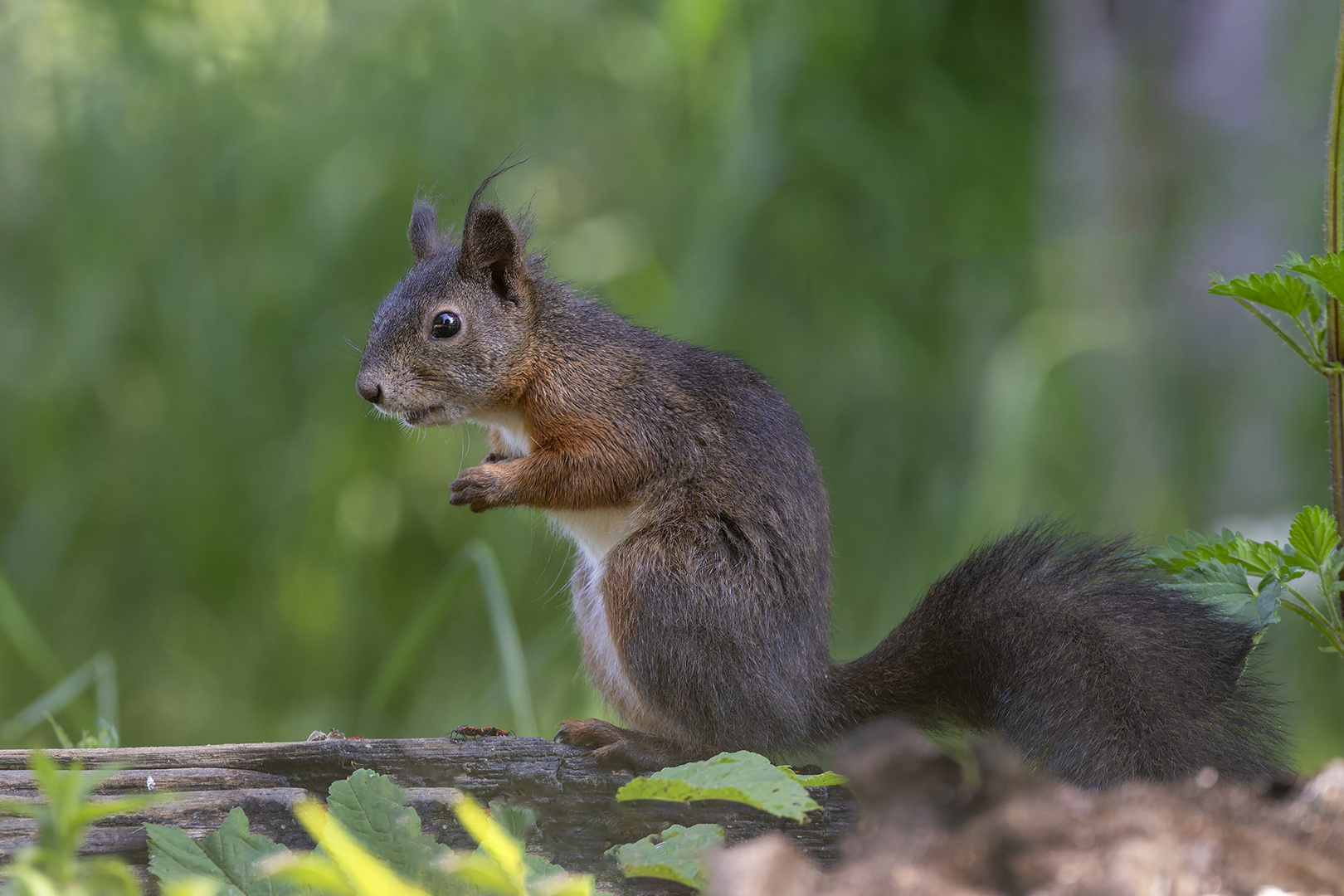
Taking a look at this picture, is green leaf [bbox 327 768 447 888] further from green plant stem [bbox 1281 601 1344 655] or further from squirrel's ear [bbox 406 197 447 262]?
squirrel's ear [bbox 406 197 447 262]

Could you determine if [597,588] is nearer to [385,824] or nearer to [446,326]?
[446,326]

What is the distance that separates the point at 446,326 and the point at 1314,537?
1.27 metres

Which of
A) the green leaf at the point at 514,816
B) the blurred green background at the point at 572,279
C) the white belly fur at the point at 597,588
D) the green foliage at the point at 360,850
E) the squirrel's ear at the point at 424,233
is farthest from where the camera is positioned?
the blurred green background at the point at 572,279

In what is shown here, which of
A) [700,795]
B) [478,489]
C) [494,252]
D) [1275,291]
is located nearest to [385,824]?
[700,795]

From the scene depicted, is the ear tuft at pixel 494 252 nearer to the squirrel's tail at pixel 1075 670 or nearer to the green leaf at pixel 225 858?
the squirrel's tail at pixel 1075 670

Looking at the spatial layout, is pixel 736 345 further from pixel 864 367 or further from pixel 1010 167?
pixel 1010 167

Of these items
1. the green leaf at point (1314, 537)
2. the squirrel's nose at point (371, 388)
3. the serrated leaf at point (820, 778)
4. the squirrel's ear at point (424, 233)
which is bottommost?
the serrated leaf at point (820, 778)

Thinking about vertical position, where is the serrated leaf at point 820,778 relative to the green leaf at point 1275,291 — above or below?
below

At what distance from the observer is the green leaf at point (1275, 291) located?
1194 millimetres

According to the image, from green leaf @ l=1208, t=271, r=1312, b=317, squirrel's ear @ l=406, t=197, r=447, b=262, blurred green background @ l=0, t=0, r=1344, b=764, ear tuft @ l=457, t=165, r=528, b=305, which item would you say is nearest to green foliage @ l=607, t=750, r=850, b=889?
green leaf @ l=1208, t=271, r=1312, b=317

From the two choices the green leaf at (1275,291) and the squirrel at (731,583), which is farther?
the squirrel at (731,583)

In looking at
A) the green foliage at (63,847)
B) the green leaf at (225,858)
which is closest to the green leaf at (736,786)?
the green leaf at (225,858)

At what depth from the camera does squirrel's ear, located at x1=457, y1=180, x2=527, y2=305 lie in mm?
1904

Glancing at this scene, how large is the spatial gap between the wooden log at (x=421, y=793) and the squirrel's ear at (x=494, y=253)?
842 millimetres
